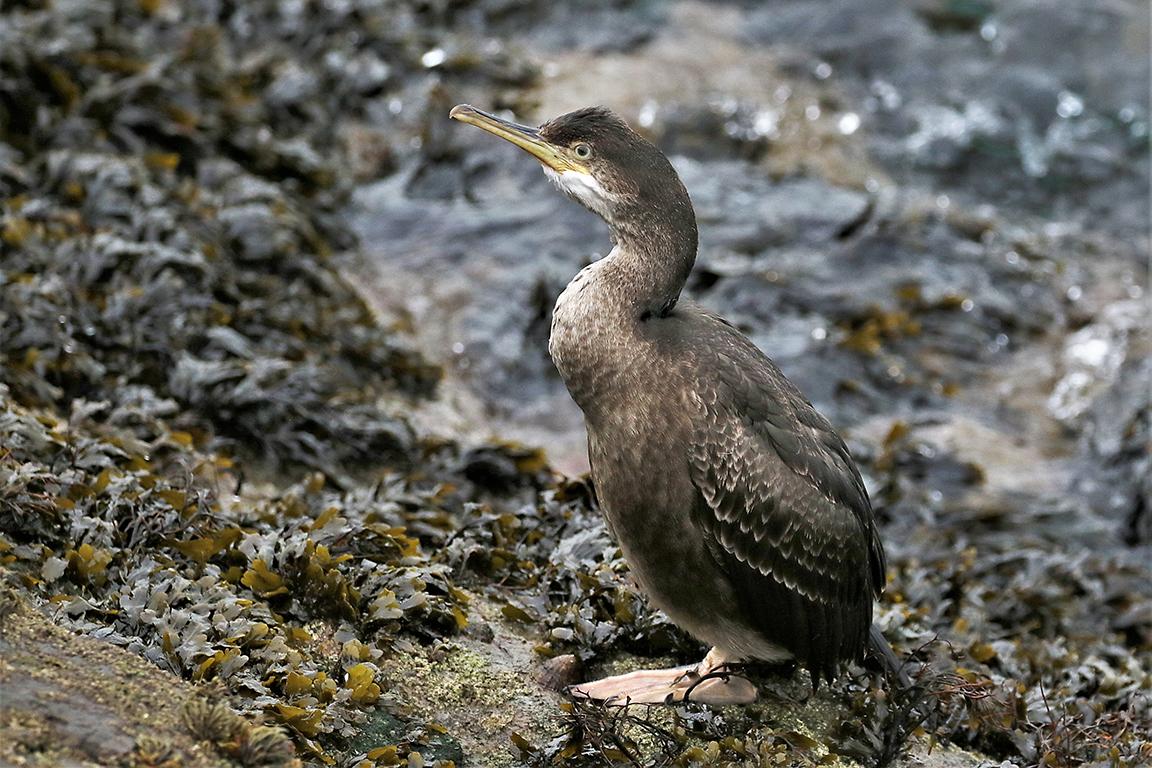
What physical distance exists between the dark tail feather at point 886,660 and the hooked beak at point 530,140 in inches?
75.8

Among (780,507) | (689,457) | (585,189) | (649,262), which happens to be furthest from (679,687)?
(585,189)

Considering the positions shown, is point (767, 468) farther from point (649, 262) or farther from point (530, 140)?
point (530, 140)

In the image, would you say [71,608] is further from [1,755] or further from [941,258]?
[941,258]

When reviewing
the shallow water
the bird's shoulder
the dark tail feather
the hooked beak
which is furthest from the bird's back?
the shallow water

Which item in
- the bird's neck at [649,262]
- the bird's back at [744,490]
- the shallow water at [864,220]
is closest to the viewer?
the bird's back at [744,490]

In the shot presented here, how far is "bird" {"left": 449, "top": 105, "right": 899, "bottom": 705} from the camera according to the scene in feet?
13.9

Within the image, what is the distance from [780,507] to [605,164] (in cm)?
126

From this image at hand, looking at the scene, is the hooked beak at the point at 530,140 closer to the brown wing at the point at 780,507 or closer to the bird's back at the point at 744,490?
the bird's back at the point at 744,490

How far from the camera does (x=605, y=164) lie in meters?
4.43

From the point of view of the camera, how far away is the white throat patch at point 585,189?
445 centimetres

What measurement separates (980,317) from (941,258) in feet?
1.98

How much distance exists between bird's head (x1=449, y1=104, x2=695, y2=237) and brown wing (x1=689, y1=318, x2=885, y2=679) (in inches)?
19.9

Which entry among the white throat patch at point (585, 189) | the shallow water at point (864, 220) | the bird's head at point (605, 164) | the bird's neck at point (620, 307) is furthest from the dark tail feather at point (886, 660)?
the shallow water at point (864, 220)

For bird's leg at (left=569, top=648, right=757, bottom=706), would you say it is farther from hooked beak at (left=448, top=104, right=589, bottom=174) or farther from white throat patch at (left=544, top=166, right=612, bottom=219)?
hooked beak at (left=448, top=104, right=589, bottom=174)
